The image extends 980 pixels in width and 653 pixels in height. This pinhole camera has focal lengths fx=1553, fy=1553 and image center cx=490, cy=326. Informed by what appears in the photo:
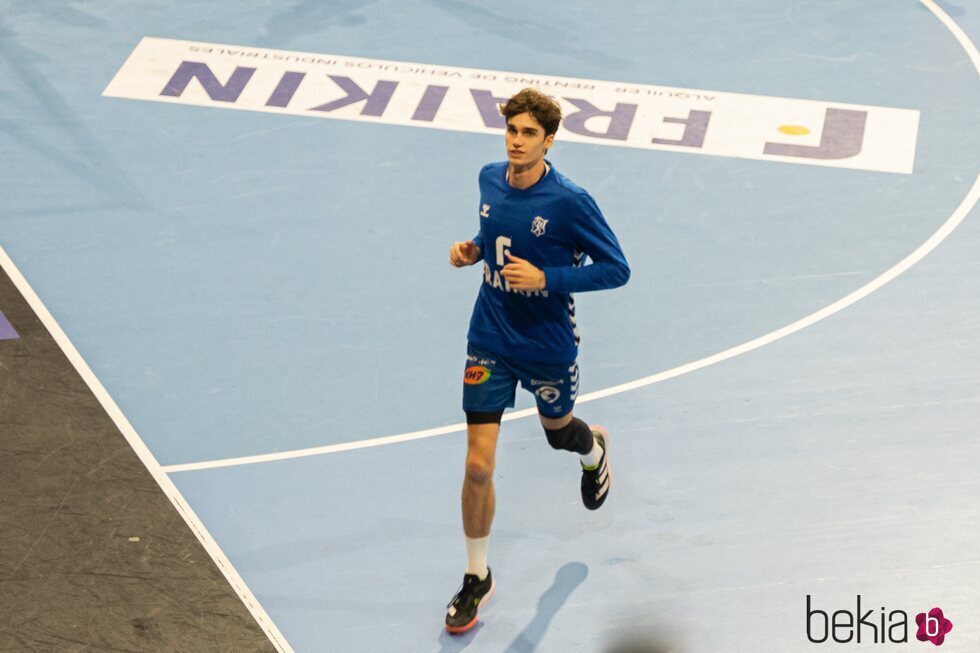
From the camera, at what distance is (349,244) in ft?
36.6

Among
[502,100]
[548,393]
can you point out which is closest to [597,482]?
[548,393]

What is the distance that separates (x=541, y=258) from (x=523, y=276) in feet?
0.93

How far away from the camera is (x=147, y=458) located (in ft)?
29.8

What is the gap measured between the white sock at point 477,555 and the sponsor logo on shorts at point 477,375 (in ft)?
2.63

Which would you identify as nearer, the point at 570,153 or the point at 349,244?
the point at 349,244

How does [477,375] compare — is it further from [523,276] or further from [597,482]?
[597,482]

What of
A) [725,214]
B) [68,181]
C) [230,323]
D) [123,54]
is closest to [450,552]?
[230,323]

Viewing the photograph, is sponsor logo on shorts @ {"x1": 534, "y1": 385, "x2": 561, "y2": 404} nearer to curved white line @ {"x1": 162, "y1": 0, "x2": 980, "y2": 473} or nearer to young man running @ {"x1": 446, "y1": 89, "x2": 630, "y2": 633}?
young man running @ {"x1": 446, "y1": 89, "x2": 630, "y2": 633}

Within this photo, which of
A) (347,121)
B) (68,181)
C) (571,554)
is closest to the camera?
(571,554)

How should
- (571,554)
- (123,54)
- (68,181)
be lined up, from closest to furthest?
1. (571,554)
2. (68,181)
3. (123,54)

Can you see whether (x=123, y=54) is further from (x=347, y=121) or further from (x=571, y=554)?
(x=571, y=554)

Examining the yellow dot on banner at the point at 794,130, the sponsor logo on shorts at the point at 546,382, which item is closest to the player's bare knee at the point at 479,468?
the sponsor logo on shorts at the point at 546,382

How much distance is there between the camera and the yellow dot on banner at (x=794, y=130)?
1255 cm

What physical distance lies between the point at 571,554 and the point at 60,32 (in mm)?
8168
